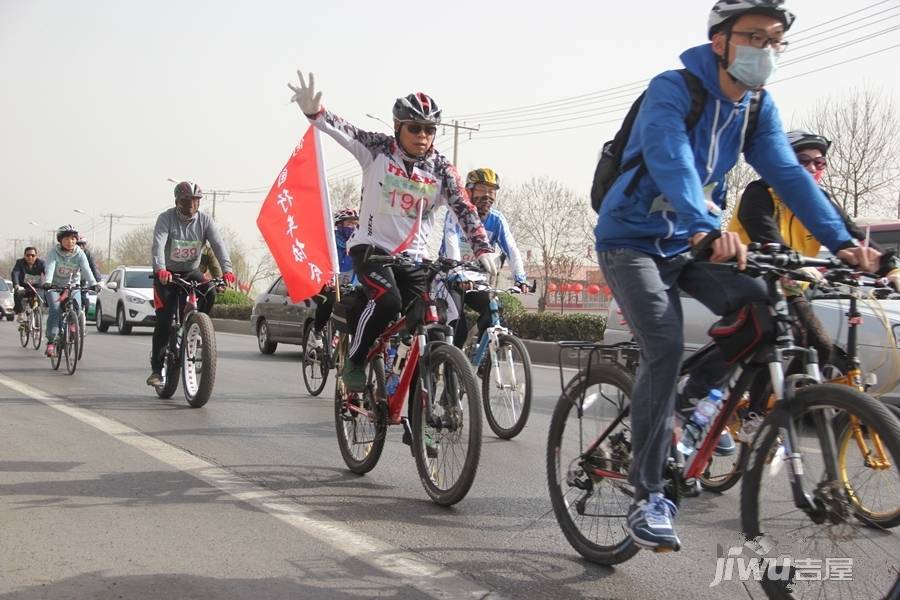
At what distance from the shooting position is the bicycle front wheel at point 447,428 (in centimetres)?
479

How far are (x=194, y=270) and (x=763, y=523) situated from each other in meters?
7.21

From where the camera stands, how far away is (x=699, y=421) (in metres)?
3.65

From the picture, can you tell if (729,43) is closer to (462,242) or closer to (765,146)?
(765,146)

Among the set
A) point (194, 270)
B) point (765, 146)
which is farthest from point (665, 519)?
point (194, 270)

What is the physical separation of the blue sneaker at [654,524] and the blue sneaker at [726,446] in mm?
441

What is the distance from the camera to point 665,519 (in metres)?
3.54

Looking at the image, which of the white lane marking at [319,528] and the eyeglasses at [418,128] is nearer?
the white lane marking at [319,528]

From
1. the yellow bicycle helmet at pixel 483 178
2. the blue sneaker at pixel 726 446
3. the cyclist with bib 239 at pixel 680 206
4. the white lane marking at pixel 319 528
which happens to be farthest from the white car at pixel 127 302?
the cyclist with bib 239 at pixel 680 206

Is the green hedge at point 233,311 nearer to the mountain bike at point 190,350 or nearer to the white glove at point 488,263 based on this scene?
the mountain bike at point 190,350

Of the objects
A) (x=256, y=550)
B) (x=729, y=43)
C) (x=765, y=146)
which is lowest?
(x=256, y=550)

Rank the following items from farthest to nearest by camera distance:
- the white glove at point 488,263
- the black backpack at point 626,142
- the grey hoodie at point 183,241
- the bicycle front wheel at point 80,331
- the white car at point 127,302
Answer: the white car at point 127,302
the bicycle front wheel at point 80,331
the grey hoodie at point 183,241
the white glove at point 488,263
the black backpack at point 626,142

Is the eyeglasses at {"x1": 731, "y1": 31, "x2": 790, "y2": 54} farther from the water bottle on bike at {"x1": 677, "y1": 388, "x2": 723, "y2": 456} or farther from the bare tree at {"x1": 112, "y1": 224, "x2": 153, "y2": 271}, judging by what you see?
the bare tree at {"x1": 112, "y1": 224, "x2": 153, "y2": 271}

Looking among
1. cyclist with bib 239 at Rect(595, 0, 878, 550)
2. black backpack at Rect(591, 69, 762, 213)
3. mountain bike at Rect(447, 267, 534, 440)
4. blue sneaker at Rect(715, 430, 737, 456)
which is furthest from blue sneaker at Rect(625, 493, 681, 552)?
mountain bike at Rect(447, 267, 534, 440)

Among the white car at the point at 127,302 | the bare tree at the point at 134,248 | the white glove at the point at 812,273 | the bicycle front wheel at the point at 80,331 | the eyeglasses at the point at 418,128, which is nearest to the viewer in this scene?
the white glove at the point at 812,273
